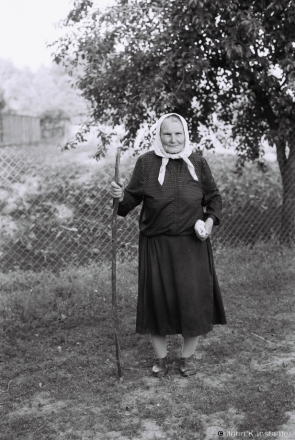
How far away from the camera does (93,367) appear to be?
4.12m

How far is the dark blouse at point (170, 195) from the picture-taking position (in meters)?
3.65

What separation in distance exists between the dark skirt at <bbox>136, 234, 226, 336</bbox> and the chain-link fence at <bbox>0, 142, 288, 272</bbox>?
11.1 feet

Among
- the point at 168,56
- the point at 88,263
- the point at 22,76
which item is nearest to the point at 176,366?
the point at 88,263

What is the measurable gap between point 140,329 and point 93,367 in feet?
1.92

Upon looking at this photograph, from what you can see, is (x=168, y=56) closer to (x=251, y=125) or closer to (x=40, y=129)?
(x=251, y=125)

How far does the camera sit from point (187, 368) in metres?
3.89

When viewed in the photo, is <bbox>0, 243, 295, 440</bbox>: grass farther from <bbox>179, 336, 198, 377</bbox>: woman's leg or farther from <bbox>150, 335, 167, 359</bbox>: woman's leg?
<bbox>150, 335, 167, 359</bbox>: woman's leg

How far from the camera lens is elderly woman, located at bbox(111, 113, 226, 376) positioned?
144 inches

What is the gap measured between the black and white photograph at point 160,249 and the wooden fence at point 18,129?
7.95m

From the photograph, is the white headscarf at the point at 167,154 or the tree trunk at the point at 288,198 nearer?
the white headscarf at the point at 167,154

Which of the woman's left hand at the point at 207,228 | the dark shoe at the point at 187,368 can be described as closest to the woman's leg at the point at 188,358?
the dark shoe at the point at 187,368

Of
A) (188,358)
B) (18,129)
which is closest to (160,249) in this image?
(188,358)

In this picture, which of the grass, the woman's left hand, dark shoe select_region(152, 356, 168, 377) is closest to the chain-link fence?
the grass

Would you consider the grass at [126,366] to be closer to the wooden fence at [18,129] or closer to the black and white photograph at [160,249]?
the black and white photograph at [160,249]
